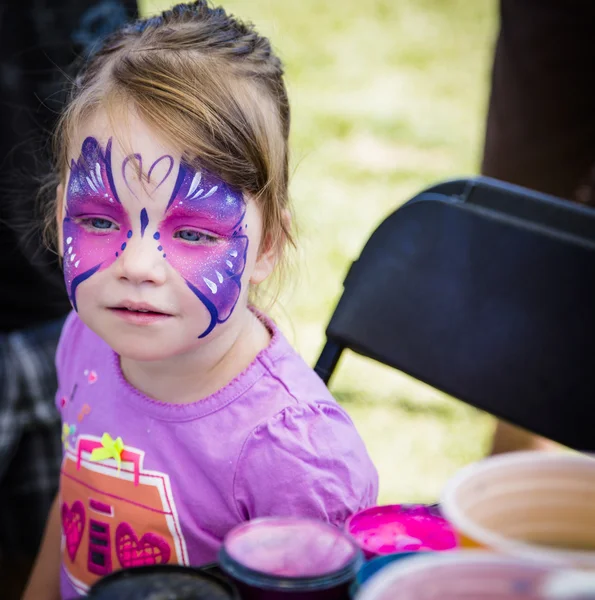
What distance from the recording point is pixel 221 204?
1.33 metres

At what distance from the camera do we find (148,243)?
127cm

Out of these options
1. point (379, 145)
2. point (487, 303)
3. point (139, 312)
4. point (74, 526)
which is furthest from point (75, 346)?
point (379, 145)

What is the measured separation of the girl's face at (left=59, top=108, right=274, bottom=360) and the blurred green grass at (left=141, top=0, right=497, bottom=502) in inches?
14.4

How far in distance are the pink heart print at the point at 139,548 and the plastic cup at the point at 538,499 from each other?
2.16 ft

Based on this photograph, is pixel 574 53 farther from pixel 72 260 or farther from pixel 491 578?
pixel 491 578

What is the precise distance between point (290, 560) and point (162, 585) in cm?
12

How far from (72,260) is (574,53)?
1.65m

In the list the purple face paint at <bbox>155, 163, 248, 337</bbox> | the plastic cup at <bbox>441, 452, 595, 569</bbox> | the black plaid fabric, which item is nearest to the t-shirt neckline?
the purple face paint at <bbox>155, 163, 248, 337</bbox>

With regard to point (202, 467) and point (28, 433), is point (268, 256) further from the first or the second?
point (28, 433)

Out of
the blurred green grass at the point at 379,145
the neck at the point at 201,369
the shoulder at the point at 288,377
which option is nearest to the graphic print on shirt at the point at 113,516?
the neck at the point at 201,369

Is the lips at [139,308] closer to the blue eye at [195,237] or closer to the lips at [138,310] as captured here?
the lips at [138,310]

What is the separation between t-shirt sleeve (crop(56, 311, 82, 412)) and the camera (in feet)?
5.39

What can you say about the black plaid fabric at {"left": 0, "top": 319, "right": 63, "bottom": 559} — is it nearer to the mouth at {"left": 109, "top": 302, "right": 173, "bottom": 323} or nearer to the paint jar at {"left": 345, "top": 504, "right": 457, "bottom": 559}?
the mouth at {"left": 109, "top": 302, "right": 173, "bottom": 323}

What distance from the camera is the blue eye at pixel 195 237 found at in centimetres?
130
